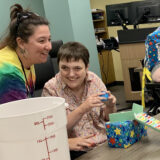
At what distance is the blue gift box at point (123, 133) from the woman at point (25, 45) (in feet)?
1.58

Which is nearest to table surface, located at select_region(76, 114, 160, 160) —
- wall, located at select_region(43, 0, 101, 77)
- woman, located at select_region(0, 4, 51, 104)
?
woman, located at select_region(0, 4, 51, 104)

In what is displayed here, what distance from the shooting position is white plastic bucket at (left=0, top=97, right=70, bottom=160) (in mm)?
645

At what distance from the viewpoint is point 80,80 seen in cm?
161

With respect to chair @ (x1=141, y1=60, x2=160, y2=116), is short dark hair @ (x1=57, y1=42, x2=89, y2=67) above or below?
above

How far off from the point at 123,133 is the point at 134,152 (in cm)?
9

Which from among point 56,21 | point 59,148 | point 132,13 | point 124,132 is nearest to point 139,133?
point 124,132

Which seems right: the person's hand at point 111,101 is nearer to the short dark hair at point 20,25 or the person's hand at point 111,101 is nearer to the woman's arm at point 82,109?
the woman's arm at point 82,109

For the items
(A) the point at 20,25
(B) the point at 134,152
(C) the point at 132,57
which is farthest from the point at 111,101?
(C) the point at 132,57

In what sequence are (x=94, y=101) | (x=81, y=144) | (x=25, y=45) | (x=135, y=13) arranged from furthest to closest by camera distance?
1. (x=135, y=13)
2. (x=25, y=45)
3. (x=94, y=101)
4. (x=81, y=144)

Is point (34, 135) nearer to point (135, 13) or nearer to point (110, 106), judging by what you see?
point (110, 106)

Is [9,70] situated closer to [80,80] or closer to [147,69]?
[80,80]

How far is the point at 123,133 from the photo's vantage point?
1.09 m

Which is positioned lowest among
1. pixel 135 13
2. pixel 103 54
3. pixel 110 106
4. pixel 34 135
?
pixel 103 54

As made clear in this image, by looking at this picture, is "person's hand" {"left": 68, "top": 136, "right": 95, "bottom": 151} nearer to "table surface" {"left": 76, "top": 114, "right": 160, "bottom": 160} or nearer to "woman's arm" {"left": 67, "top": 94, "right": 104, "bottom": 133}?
"table surface" {"left": 76, "top": 114, "right": 160, "bottom": 160}
